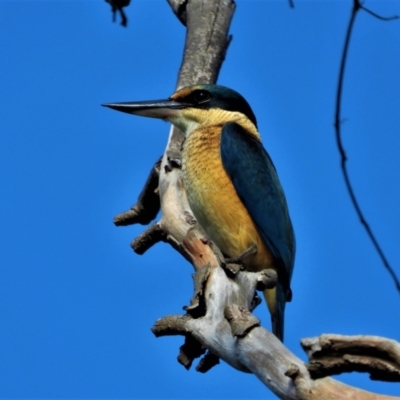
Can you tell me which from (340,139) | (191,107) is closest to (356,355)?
(340,139)

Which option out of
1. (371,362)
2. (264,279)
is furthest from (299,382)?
(264,279)

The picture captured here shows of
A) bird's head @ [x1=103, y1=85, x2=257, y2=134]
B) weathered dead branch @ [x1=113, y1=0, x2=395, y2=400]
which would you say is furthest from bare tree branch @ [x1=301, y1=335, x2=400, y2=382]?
bird's head @ [x1=103, y1=85, x2=257, y2=134]

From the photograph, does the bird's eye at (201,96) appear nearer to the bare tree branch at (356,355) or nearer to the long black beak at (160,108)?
the long black beak at (160,108)

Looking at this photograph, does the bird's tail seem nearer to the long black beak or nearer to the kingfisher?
the kingfisher

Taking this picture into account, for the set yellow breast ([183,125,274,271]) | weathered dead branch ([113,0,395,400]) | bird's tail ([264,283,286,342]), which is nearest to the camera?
weathered dead branch ([113,0,395,400])

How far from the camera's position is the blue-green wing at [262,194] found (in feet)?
17.0

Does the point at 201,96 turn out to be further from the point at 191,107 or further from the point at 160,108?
the point at 160,108

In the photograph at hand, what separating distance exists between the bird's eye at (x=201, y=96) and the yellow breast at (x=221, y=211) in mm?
509

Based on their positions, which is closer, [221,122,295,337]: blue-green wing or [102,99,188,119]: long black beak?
[221,122,295,337]: blue-green wing

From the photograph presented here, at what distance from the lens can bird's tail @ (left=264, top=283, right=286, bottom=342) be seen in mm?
5004

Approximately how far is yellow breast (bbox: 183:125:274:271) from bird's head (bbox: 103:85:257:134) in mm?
461

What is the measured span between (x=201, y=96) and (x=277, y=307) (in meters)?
1.51

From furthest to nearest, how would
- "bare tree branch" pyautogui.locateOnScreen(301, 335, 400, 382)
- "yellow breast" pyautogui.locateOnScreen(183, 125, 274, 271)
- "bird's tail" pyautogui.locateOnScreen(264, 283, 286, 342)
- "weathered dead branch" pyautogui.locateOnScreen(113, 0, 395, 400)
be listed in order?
"yellow breast" pyautogui.locateOnScreen(183, 125, 274, 271), "bird's tail" pyautogui.locateOnScreen(264, 283, 286, 342), "weathered dead branch" pyautogui.locateOnScreen(113, 0, 395, 400), "bare tree branch" pyautogui.locateOnScreen(301, 335, 400, 382)

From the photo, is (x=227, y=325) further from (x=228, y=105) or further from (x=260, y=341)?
(x=228, y=105)
